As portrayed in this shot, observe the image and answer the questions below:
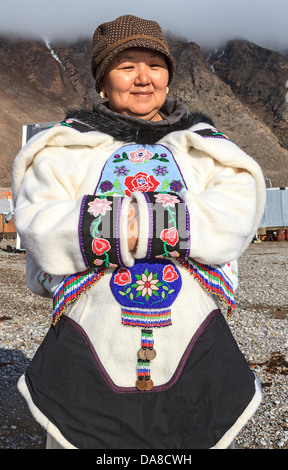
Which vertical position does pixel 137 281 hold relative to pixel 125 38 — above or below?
below

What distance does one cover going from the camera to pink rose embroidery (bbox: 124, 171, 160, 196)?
170 cm

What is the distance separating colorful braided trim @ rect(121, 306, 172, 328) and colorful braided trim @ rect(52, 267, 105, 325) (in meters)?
0.16

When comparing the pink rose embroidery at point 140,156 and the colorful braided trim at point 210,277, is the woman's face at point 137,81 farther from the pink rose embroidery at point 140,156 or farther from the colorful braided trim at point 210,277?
the colorful braided trim at point 210,277

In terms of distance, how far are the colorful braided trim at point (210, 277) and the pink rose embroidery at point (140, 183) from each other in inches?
11.1

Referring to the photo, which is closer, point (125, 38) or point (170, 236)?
point (170, 236)

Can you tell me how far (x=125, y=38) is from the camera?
1772 millimetres

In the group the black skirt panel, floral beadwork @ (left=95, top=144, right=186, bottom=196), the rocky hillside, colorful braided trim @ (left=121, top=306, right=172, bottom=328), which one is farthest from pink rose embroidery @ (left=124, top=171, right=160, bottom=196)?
the rocky hillside

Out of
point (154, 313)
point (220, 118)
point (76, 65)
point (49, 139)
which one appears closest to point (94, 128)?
point (49, 139)

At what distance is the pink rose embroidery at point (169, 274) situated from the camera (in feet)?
5.33

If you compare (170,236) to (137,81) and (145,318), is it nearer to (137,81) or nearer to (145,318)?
(145,318)

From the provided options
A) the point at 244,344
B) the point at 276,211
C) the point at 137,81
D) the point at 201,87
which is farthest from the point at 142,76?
the point at 201,87

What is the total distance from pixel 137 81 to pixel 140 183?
41cm

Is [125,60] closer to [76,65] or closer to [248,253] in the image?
[248,253]

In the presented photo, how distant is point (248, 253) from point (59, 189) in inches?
606
